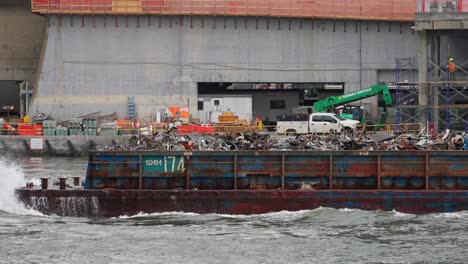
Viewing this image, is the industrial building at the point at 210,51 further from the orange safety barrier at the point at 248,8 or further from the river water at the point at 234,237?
the river water at the point at 234,237

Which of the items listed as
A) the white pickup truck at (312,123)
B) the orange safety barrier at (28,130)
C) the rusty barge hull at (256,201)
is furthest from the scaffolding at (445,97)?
the rusty barge hull at (256,201)

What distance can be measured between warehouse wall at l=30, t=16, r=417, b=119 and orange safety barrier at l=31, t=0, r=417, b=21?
2.17 ft

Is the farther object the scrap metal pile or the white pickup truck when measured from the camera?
the white pickup truck

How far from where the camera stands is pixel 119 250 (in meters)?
25.9

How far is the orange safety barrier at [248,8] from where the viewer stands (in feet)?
208

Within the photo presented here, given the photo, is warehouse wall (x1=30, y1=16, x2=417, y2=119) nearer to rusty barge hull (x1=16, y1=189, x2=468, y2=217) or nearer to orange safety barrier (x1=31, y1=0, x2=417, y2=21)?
orange safety barrier (x1=31, y1=0, x2=417, y2=21)

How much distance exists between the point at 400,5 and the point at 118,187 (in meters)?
40.1

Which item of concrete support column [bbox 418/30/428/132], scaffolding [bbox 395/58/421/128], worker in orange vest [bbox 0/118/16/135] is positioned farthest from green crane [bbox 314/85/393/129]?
worker in orange vest [bbox 0/118/16/135]

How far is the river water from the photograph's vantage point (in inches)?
992

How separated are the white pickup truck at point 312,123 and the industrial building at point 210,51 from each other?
662 cm

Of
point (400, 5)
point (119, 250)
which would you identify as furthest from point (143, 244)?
point (400, 5)

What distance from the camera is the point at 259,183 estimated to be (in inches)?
1189

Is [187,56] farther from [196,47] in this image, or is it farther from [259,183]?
[259,183]

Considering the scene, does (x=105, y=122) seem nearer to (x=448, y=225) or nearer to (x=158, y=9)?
(x=158, y=9)
